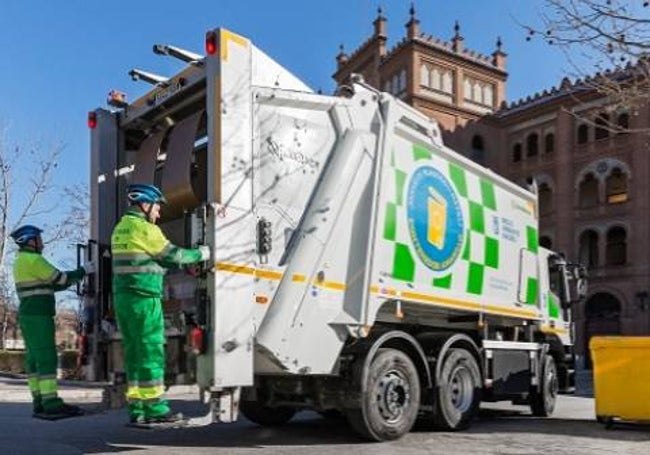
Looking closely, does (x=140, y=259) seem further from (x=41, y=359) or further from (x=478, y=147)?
(x=478, y=147)

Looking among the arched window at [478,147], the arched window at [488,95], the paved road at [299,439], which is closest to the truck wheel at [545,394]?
the paved road at [299,439]

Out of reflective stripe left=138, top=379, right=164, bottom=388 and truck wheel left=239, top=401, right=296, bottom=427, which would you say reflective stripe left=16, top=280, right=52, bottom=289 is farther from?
truck wheel left=239, top=401, right=296, bottom=427

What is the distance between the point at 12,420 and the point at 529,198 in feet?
24.2

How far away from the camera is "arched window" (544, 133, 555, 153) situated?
42.7 metres

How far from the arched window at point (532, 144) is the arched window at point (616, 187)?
5082 millimetres

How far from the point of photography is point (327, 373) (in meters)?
6.54

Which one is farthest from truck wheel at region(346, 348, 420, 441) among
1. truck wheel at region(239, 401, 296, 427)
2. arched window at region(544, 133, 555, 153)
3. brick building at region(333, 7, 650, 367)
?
arched window at region(544, 133, 555, 153)

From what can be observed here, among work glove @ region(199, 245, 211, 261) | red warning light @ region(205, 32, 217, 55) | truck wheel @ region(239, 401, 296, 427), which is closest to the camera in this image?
work glove @ region(199, 245, 211, 261)

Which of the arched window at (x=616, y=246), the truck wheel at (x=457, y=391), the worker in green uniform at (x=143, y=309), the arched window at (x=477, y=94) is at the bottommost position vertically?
the truck wheel at (x=457, y=391)

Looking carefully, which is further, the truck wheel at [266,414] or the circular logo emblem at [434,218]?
the truck wheel at [266,414]

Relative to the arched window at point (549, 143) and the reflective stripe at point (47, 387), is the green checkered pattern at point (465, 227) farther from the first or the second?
the arched window at point (549, 143)

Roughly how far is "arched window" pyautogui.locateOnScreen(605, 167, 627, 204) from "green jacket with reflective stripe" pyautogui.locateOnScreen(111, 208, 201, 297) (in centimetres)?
3702

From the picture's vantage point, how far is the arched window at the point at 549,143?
4269 centimetres

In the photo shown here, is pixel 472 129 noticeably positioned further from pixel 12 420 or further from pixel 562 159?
pixel 12 420
